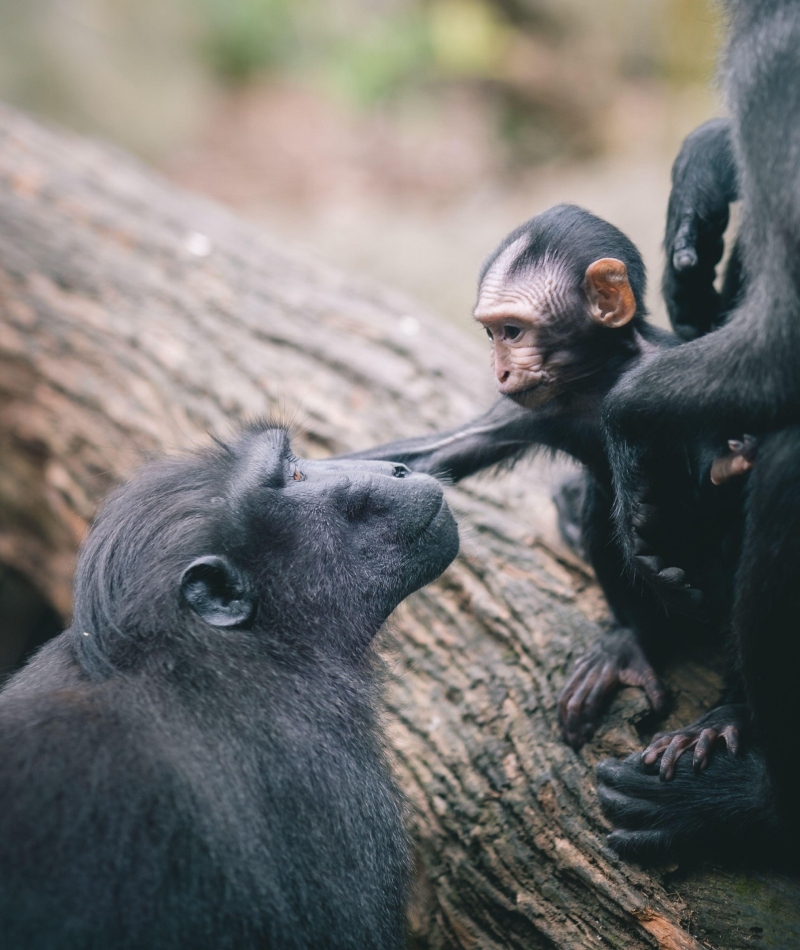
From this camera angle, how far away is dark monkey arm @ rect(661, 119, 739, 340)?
3334 millimetres

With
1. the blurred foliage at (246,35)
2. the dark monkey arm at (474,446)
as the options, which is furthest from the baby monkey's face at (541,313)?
the blurred foliage at (246,35)

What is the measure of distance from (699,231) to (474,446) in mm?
1092

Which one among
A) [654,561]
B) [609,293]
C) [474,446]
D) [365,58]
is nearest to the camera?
[654,561]

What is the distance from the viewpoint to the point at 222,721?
2.71 meters

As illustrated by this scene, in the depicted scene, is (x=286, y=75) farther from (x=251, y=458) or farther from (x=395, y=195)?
(x=251, y=458)

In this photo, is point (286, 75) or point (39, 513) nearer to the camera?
point (39, 513)

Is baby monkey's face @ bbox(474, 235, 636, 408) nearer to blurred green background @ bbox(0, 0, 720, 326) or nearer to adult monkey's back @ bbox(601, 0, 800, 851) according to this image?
adult monkey's back @ bbox(601, 0, 800, 851)

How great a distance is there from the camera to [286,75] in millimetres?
15469

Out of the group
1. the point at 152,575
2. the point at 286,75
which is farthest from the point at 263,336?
the point at 286,75

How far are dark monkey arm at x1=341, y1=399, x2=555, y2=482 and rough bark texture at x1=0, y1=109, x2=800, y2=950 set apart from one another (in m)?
0.40

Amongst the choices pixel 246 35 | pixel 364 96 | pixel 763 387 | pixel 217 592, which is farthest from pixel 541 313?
pixel 246 35

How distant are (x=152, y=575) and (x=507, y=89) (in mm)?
12683

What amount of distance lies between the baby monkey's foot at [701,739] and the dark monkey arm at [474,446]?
1.12 metres

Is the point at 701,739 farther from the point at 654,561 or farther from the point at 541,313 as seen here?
the point at 541,313
